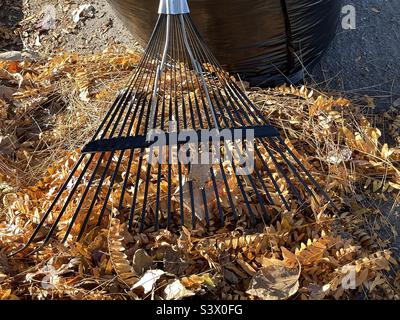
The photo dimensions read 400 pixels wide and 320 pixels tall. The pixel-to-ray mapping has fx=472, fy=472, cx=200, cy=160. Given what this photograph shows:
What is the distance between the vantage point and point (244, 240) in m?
1.47

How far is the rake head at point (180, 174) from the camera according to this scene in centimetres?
152

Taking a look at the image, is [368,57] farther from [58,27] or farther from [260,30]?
[58,27]

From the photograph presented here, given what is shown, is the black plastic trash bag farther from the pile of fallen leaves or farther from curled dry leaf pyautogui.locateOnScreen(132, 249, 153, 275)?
curled dry leaf pyautogui.locateOnScreen(132, 249, 153, 275)

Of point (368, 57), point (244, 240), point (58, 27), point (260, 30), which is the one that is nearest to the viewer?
point (244, 240)

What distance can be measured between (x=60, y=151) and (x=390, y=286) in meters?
1.30

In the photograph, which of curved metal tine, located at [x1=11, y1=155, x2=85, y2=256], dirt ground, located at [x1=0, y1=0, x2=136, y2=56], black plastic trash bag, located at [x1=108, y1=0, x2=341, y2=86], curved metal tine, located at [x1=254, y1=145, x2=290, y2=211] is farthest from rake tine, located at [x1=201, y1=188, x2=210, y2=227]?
dirt ground, located at [x1=0, y1=0, x2=136, y2=56]

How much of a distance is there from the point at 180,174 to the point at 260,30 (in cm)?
77

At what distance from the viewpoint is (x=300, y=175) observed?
1657 millimetres

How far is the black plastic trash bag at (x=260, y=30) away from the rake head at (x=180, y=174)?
20 centimetres

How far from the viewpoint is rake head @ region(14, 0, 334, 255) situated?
4.97ft

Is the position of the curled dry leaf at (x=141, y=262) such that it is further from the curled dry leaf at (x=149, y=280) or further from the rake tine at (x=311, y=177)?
the rake tine at (x=311, y=177)

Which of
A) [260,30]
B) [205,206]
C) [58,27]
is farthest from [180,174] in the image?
[58,27]

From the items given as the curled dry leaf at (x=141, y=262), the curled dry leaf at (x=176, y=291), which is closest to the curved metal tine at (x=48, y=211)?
the curled dry leaf at (x=141, y=262)

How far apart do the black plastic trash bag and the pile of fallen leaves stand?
19 cm
